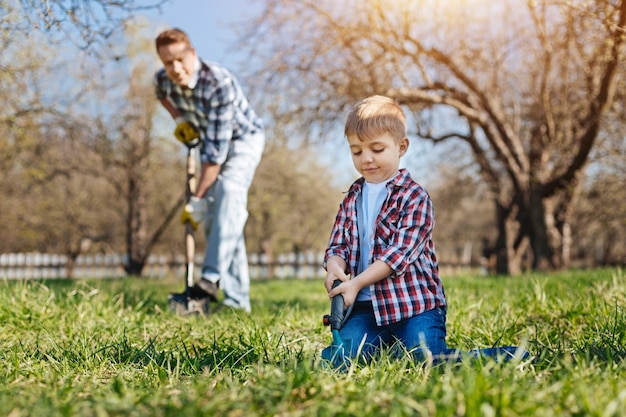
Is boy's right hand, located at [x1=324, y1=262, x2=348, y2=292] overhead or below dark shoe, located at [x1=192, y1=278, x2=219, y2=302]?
overhead

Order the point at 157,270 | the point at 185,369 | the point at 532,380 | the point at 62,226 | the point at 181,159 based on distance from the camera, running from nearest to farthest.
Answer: the point at 532,380 < the point at 185,369 < the point at 181,159 < the point at 62,226 < the point at 157,270

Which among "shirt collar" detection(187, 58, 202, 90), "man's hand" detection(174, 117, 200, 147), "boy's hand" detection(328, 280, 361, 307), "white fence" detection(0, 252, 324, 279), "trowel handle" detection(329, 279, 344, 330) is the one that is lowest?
"white fence" detection(0, 252, 324, 279)

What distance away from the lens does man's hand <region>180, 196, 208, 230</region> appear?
4.43m

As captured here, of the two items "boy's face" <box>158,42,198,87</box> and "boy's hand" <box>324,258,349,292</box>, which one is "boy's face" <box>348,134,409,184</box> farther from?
"boy's face" <box>158,42,198,87</box>

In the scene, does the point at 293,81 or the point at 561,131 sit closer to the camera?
the point at 293,81

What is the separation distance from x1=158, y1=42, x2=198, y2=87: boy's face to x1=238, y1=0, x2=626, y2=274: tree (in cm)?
497

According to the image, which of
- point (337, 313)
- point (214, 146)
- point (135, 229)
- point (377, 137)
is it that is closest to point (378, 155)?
point (377, 137)

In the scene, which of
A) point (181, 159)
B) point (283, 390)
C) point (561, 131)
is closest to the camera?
point (283, 390)

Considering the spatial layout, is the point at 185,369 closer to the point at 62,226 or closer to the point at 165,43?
the point at 165,43

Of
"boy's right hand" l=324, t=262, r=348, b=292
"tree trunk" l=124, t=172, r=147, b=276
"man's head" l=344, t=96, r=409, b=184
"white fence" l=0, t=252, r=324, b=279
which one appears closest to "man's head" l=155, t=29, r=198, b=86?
"man's head" l=344, t=96, r=409, b=184

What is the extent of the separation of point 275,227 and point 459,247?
10.1 meters

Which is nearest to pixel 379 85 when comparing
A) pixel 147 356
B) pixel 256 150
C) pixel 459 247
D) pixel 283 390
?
pixel 256 150

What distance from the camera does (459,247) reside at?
30.1 metres

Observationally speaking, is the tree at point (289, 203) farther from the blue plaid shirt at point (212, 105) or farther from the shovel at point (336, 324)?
the shovel at point (336, 324)
